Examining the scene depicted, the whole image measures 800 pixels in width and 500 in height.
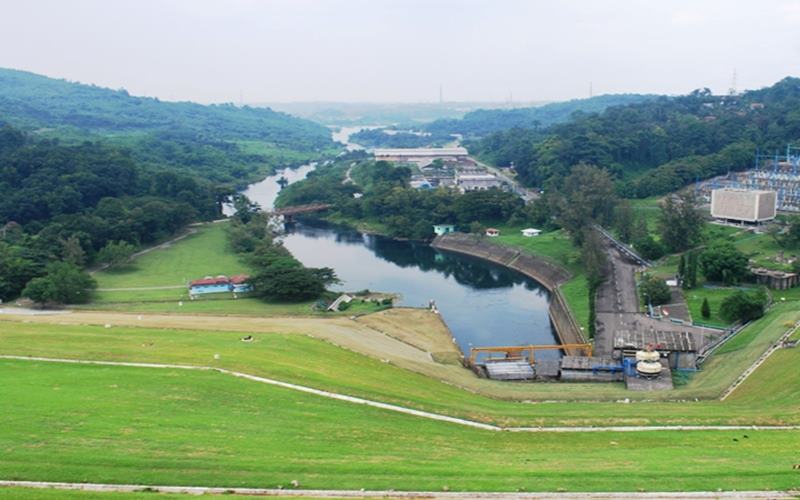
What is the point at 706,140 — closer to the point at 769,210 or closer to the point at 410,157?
the point at 769,210

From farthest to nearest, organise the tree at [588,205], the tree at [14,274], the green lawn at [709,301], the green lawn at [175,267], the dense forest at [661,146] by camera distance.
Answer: the dense forest at [661,146] < the tree at [588,205] < the green lawn at [175,267] < the tree at [14,274] < the green lawn at [709,301]

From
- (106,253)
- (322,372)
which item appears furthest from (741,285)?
(106,253)

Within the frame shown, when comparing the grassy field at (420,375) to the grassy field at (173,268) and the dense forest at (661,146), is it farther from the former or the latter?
the dense forest at (661,146)

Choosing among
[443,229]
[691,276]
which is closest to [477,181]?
[443,229]

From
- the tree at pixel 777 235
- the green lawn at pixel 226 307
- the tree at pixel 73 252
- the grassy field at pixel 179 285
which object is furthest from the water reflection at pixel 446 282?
the tree at pixel 73 252

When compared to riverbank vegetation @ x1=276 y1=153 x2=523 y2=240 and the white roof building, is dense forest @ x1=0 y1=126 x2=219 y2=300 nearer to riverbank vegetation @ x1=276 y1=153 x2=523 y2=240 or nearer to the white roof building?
riverbank vegetation @ x1=276 y1=153 x2=523 y2=240

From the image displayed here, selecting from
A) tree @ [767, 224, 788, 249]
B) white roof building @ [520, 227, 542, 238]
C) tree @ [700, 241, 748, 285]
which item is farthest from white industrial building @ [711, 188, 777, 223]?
tree @ [700, 241, 748, 285]
